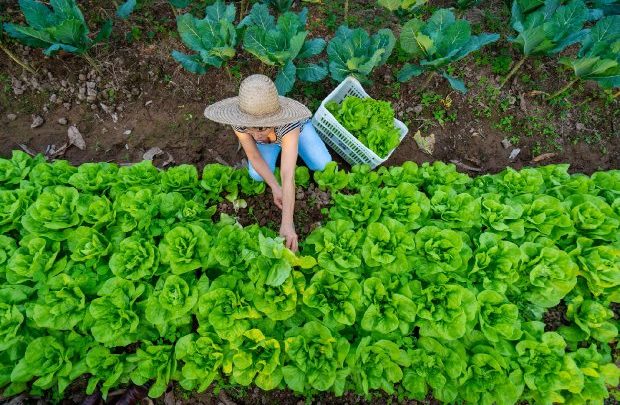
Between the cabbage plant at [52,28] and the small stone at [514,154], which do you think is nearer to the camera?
the cabbage plant at [52,28]

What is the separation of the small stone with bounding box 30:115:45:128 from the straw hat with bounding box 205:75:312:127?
234 centimetres

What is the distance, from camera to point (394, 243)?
2613 mm

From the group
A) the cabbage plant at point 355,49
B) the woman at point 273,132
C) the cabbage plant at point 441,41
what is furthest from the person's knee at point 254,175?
the cabbage plant at point 441,41

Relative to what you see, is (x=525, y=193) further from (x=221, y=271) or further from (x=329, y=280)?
(x=221, y=271)

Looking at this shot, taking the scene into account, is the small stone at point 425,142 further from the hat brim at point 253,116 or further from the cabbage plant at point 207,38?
the cabbage plant at point 207,38

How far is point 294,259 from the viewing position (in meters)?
2.40

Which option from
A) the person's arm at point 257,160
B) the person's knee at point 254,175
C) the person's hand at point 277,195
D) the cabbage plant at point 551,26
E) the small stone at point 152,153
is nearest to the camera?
the person's arm at point 257,160

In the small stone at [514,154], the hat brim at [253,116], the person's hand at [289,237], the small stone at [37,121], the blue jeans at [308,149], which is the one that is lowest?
the small stone at [37,121]

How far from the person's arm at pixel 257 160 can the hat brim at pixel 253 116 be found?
227 millimetres

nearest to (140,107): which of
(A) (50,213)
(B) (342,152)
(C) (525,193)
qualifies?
(A) (50,213)

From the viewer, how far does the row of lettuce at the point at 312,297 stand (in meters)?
2.40

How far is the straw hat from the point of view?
94.6 inches

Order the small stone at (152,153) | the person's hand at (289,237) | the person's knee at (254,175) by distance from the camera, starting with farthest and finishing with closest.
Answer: the small stone at (152,153) → the person's knee at (254,175) → the person's hand at (289,237)

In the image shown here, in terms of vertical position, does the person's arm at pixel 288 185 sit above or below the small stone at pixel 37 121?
above
